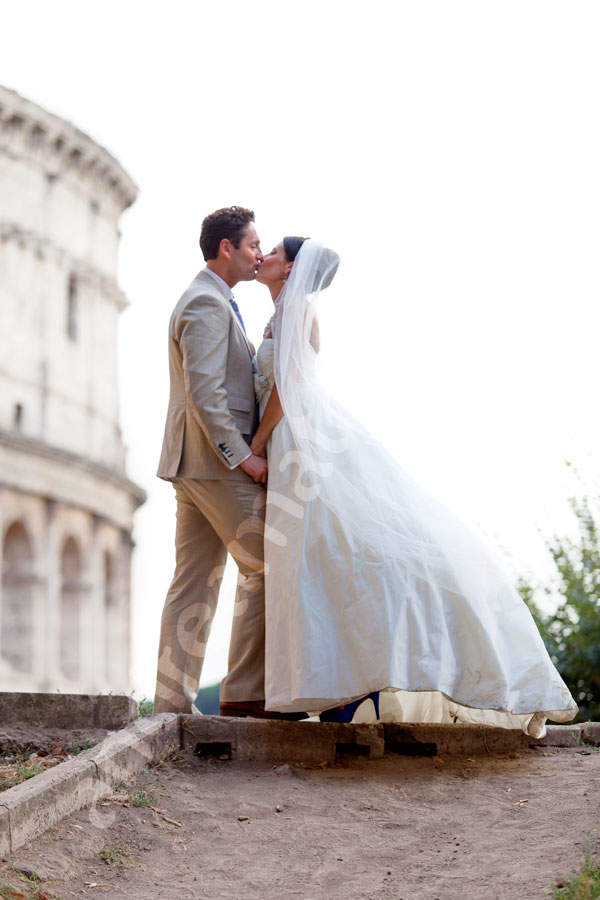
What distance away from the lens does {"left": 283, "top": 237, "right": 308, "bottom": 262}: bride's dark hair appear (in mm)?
5910

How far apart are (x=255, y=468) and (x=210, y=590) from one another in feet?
2.17

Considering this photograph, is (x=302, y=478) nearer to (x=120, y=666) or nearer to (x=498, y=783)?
(x=498, y=783)

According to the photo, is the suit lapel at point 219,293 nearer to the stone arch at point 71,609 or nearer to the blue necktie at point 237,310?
the blue necktie at point 237,310

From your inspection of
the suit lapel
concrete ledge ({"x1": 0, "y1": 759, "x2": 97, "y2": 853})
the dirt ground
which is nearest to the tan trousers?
the dirt ground

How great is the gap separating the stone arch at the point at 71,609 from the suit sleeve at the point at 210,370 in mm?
23477

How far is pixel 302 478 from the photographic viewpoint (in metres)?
5.46

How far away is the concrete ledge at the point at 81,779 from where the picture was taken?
374 cm

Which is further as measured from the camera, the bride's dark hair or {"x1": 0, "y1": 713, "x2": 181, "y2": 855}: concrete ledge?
the bride's dark hair

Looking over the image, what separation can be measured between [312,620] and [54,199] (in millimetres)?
26661

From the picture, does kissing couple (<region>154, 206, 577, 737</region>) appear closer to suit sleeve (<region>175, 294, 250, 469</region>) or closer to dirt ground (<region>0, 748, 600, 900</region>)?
suit sleeve (<region>175, 294, 250, 469</region>)

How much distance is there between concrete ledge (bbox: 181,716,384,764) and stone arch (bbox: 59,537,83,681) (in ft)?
77.4

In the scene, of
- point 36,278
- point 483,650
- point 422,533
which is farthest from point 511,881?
point 36,278

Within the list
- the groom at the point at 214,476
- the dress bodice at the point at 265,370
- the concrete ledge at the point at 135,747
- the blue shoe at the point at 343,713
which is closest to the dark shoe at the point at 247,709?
the groom at the point at 214,476

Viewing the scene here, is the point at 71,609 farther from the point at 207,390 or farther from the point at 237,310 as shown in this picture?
the point at 207,390
